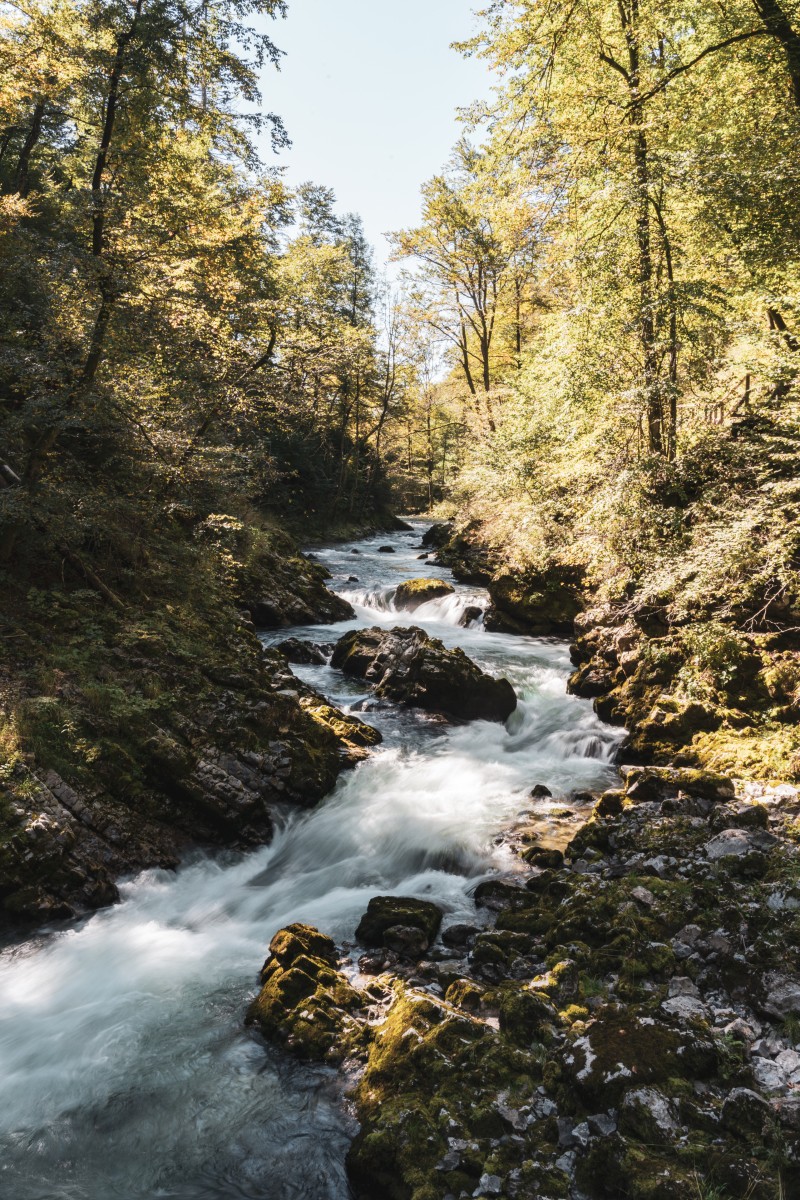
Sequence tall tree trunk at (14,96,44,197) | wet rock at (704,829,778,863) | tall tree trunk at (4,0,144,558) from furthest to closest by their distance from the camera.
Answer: tall tree trunk at (14,96,44,197) → tall tree trunk at (4,0,144,558) → wet rock at (704,829,778,863)

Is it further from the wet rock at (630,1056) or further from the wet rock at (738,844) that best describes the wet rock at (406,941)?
the wet rock at (738,844)

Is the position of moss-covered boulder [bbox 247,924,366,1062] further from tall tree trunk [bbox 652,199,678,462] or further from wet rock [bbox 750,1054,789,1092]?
tall tree trunk [bbox 652,199,678,462]

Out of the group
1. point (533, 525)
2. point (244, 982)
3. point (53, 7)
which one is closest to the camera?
point (244, 982)

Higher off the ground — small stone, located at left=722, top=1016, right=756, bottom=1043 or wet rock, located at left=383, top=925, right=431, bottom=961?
small stone, located at left=722, top=1016, right=756, bottom=1043

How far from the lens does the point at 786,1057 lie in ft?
11.3

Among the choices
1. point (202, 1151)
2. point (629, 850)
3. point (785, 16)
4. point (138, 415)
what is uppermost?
point (785, 16)

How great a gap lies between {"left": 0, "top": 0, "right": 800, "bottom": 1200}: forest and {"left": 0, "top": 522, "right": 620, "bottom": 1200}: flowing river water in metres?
0.07

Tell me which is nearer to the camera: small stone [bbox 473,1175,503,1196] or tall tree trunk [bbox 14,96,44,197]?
small stone [bbox 473,1175,503,1196]

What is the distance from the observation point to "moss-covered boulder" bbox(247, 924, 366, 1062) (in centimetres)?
462

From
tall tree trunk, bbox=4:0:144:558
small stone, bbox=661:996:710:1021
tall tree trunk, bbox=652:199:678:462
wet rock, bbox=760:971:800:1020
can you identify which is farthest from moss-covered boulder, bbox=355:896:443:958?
tall tree trunk, bbox=652:199:678:462

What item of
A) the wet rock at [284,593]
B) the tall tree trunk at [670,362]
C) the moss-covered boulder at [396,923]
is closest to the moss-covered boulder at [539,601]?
the wet rock at [284,593]

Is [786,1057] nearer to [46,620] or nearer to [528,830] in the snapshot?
[528,830]

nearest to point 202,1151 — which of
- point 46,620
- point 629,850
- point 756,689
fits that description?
point 629,850

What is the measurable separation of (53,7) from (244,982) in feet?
45.8
